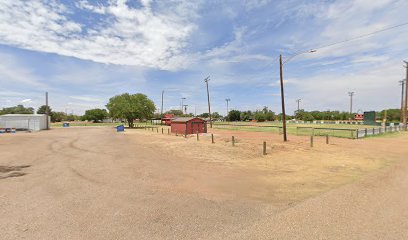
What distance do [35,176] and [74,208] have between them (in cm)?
510

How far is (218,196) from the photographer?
698 centimetres

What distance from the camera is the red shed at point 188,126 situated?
118 feet

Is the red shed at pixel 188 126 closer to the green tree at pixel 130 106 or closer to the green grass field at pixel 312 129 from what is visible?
the green grass field at pixel 312 129

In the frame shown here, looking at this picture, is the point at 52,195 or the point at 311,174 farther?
the point at 311,174

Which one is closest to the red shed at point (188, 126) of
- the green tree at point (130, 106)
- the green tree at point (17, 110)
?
the green tree at point (130, 106)

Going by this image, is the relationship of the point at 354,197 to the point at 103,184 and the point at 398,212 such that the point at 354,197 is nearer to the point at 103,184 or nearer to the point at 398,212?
the point at 398,212

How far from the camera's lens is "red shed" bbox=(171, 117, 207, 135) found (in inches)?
→ 1414

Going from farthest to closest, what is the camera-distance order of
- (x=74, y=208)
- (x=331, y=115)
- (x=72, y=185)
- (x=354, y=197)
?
(x=331, y=115), (x=72, y=185), (x=354, y=197), (x=74, y=208)

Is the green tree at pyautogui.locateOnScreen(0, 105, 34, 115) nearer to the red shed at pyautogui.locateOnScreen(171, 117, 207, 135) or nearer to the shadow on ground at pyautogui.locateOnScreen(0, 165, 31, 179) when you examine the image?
the red shed at pyautogui.locateOnScreen(171, 117, 207, 135)

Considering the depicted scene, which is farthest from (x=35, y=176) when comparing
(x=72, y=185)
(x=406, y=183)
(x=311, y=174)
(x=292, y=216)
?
(x=406, y=183)

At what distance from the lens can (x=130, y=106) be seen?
58.3 m

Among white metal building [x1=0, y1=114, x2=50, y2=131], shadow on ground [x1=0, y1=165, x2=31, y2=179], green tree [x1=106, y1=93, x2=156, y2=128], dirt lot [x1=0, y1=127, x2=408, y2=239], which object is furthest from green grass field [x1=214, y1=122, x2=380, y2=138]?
white metal building [x1=0, y1=114, x2=50, y2=131]

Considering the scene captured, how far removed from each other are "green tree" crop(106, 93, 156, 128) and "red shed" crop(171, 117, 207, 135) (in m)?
24.3

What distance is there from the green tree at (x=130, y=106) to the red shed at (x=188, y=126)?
24.3m
